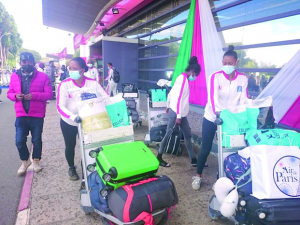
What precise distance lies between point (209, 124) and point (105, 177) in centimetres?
159

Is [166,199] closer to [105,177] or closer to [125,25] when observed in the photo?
[105,177]

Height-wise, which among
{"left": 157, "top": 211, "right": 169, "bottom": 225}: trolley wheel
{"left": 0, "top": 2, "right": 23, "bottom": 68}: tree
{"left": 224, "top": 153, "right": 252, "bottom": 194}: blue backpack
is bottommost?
{"left": 157, "top": 211, "right": 169, "bottom": 225}: trolley wheel

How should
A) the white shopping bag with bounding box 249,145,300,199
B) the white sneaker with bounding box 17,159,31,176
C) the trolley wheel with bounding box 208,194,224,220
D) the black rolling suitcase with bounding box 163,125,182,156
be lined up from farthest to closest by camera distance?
1. the black rolling suitcase with bounding box 163,125,182,156
2. the white sneaker with bounding box 17,159,31,176
3. the trolley wheel with bounding box 208,194,224,220
4. the white shopping bag with bounding box 249,145,300,199

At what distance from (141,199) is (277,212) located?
106cm

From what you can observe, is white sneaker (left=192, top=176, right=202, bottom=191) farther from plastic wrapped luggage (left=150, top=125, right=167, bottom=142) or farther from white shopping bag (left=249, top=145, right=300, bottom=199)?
plastic wrapped luggage (left=150, top=125, right=167, bottom=142)

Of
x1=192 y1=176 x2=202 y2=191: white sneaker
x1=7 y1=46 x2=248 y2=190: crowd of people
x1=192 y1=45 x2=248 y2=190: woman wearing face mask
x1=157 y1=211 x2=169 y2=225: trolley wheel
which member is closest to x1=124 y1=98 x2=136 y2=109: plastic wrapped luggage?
x1=7 y1=46 x2=248 y2=190: crowd of people

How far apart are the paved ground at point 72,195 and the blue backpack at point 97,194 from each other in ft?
1.28

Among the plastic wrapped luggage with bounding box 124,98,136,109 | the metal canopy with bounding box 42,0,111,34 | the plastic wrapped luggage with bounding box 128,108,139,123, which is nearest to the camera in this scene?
the plastic wrapped luggage with bounding box 128,108,139,123

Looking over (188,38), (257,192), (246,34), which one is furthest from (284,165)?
(188,38)

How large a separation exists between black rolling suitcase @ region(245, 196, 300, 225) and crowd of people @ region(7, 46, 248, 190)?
122 cm

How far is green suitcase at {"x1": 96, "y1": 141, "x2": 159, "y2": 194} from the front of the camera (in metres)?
2.00

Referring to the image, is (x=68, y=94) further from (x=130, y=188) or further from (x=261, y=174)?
(x=261, y=174)

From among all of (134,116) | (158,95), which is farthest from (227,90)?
(134,116)

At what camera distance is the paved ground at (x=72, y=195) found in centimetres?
258
